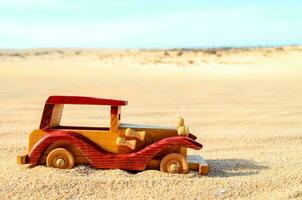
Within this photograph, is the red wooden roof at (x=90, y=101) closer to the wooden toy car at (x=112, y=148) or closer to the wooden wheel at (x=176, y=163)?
the wooden toy car at (x=112, y=148)

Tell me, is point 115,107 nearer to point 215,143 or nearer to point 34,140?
point 34,140

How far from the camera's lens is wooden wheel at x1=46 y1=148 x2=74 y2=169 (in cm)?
288

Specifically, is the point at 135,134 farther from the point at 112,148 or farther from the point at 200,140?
the point at 200,140

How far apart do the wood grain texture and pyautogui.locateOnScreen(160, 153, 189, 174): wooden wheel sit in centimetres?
6

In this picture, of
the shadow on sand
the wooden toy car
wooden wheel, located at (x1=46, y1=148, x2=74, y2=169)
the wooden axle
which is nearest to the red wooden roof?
the wooden toy car

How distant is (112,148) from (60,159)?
0.30 m

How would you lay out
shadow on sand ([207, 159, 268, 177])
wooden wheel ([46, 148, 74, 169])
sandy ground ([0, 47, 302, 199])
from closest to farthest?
sandy ground ([0, 47, 302, 199]) < wooden wheel ([46, 148, 74, 169]) < shadow on sand ([207, 159, 268, 177])

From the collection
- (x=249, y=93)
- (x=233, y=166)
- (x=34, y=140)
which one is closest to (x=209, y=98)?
(x=249, y=93)

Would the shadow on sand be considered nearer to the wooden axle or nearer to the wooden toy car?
the wooden toy car

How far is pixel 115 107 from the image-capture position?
300cm

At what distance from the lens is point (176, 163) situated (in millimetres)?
2900

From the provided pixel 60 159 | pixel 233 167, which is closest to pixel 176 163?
pixel 233 167

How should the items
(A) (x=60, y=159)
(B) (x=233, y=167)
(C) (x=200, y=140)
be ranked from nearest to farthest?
(A) (x=60, y=159) < (B) (x=233, y=167) < (C) (x=200, y=140)

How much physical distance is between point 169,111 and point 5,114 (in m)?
1.90
